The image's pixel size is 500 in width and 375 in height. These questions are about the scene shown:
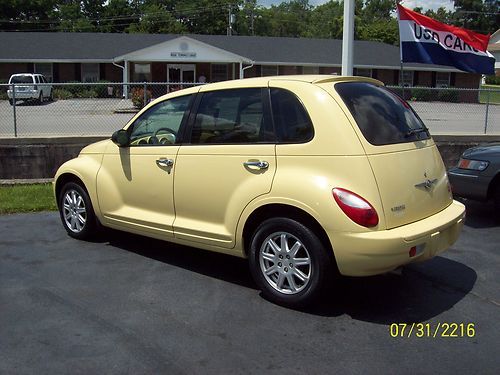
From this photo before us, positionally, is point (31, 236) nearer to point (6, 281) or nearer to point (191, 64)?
point (6, 281)

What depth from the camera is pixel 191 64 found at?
39.4 m

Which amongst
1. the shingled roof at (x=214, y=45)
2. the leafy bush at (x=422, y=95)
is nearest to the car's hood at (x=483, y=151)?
the leafy bush at (x=422, y=95)

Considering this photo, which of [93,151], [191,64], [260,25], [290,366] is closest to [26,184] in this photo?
[93,151]

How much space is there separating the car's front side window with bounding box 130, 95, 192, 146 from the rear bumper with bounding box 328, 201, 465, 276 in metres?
2.00

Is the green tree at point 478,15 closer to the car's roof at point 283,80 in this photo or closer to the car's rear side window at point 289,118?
the car's roof at point 283,80

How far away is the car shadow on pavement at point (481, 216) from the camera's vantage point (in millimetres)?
7090

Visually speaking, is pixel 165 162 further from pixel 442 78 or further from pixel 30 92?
pixel 442 78

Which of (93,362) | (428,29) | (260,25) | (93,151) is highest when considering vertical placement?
(260,25)

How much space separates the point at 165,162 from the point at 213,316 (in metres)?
1.61

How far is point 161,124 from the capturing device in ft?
17.8

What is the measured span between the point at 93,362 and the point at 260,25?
96728mm

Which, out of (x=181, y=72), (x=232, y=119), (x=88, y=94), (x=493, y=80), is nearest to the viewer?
(x=232, y=119)

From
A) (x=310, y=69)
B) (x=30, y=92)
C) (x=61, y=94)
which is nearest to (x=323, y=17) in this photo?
(x=310, y=69)

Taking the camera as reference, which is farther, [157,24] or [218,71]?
[157,24]
